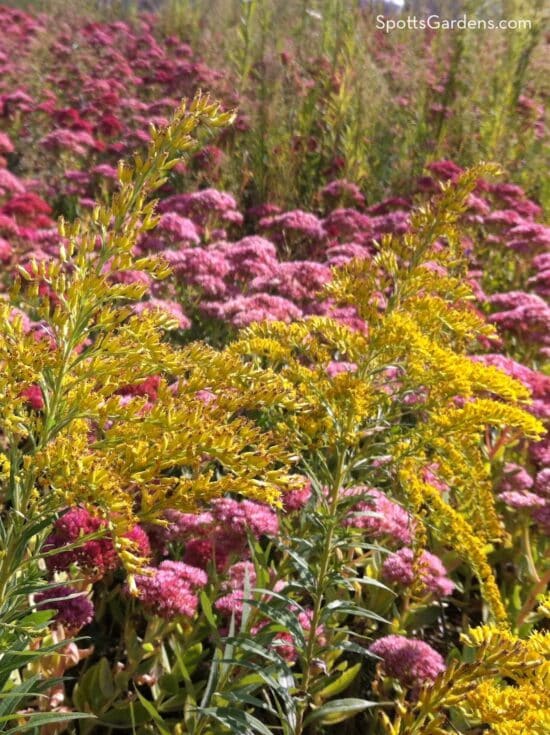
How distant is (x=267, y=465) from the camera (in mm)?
1440

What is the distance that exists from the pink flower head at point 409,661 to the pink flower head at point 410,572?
0.85 feet

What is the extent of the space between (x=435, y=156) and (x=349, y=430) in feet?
18.9

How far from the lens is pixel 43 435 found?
1.24m

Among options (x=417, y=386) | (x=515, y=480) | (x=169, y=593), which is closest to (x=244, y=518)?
(x=169, y=593)

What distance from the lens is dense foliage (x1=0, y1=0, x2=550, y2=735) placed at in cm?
124

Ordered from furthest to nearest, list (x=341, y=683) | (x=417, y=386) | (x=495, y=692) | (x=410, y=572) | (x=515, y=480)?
(x=515, y=480) < (x=410, y=572) < (x=341, y=683) < (x=417, y=386) < (x=495, y=692)

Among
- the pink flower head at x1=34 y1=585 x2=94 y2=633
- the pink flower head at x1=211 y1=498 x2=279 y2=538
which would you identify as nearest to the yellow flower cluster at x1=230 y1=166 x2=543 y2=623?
the pink flower head at x1=211 y1=498 x2=279 y2=538

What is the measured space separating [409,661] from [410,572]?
0.36 m

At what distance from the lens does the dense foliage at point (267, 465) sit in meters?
1.24

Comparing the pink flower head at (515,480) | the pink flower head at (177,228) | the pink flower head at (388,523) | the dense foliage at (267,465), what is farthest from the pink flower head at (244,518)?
the pink flower head at (177,228)

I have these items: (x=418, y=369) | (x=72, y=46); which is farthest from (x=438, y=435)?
(x=72, y=46)

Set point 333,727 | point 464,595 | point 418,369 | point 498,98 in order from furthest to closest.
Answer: point 498,98, point 464,595, point 333,727, point 418,369

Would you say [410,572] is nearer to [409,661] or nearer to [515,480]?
[409,661]

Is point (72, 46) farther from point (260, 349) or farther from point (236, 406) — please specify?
point (236, 406)
